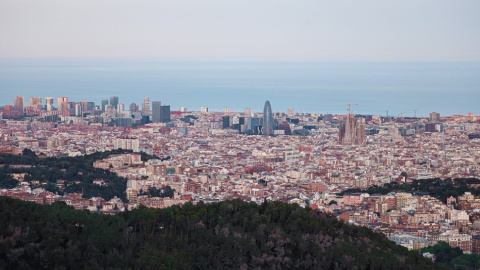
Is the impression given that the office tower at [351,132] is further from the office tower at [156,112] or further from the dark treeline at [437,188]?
the dark treeline at [437,188]

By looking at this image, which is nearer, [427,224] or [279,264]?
[279,264]

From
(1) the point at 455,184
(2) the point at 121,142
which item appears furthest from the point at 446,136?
(1) the point at 455,184

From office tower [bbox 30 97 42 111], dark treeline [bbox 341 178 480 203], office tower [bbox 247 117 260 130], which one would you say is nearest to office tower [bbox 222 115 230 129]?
office tower [bbox 247 117 260 130]

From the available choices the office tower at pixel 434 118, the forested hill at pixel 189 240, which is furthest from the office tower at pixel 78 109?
the forested hill at pixel 189 240

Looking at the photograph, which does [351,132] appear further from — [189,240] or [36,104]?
[189,240]

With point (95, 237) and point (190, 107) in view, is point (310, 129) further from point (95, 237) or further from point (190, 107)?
point (95, 237)
